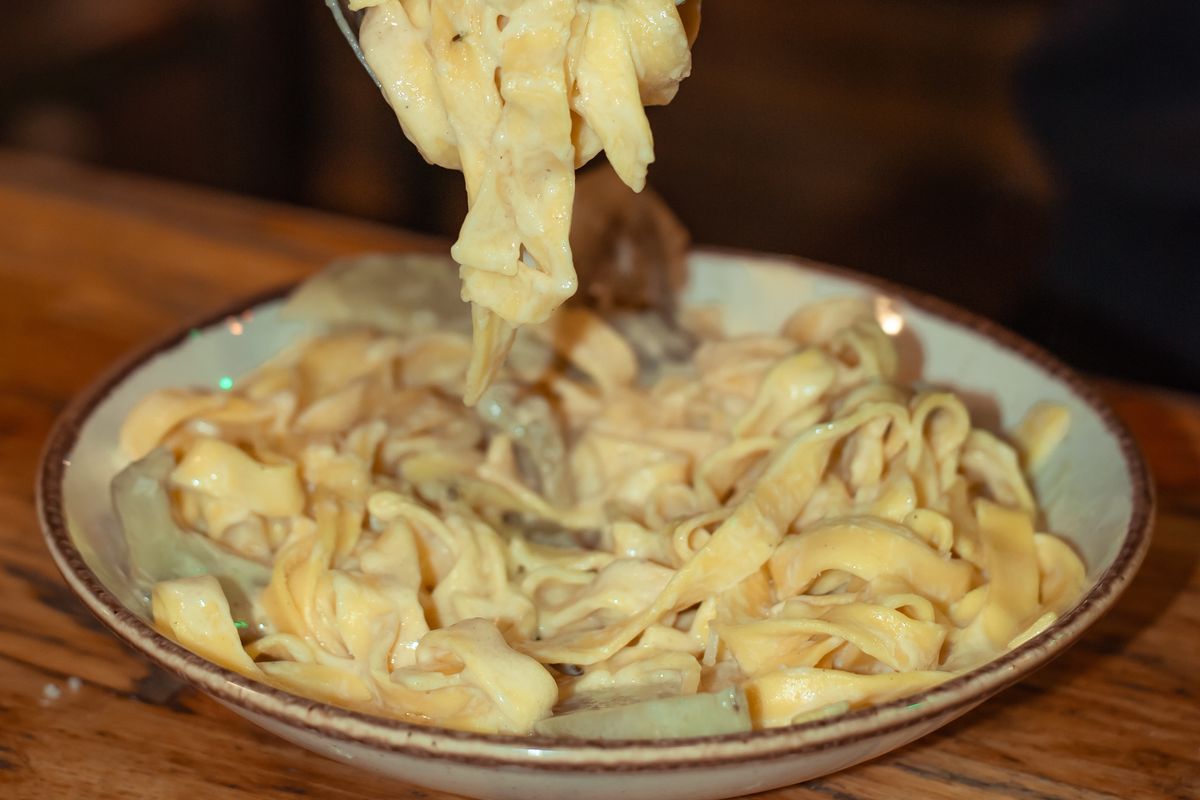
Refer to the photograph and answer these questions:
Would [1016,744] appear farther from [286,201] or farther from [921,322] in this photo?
[286,201]

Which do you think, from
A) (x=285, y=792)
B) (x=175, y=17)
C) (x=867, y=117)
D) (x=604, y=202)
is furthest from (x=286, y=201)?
(x=285, y=792)

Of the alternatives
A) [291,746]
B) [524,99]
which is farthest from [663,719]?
[524,99]

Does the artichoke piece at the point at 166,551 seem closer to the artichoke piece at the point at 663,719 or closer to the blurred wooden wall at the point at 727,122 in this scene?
the artichoke piece at the point at 663,719

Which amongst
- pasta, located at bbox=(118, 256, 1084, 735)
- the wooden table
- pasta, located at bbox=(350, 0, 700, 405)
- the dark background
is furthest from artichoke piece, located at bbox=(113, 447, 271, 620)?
the dark background

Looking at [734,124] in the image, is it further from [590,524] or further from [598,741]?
[598,741]

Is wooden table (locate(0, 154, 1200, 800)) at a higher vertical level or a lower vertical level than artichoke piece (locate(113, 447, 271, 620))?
lower

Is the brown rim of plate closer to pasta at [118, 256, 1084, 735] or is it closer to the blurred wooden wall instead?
pasta at [118, 256, 1084, 735]
